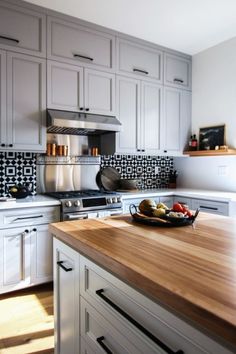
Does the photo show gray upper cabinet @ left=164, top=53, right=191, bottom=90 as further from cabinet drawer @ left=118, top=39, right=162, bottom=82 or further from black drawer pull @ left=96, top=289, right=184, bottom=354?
black drawer pull @ left=96, top=289, right=184, bottom=354

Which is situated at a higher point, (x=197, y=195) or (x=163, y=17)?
(x=163, y=17)

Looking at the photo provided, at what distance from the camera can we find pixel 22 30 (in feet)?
8.52

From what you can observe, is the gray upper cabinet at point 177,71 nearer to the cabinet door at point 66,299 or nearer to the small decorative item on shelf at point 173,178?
the small decorative item on shelf at point 173,178

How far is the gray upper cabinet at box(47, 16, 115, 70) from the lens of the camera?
2777 mm

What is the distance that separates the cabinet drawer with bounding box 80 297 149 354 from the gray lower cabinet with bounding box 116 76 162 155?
2.30 metres

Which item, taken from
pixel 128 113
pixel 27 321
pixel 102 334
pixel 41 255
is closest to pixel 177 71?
pixel 128 113

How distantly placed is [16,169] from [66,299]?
6.37ft

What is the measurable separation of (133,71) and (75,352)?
2.99m

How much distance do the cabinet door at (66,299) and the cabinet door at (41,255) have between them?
3.87 ft

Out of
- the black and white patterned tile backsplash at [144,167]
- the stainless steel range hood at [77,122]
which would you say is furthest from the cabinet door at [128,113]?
the black and white patterned tile backsplash at [144,167]

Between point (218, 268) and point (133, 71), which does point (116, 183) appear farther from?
point (218, 268)

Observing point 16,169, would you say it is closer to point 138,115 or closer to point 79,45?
point 79,45

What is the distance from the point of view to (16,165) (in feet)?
9.66

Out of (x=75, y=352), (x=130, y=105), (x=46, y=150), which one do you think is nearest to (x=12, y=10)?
(x=46, y=150)
